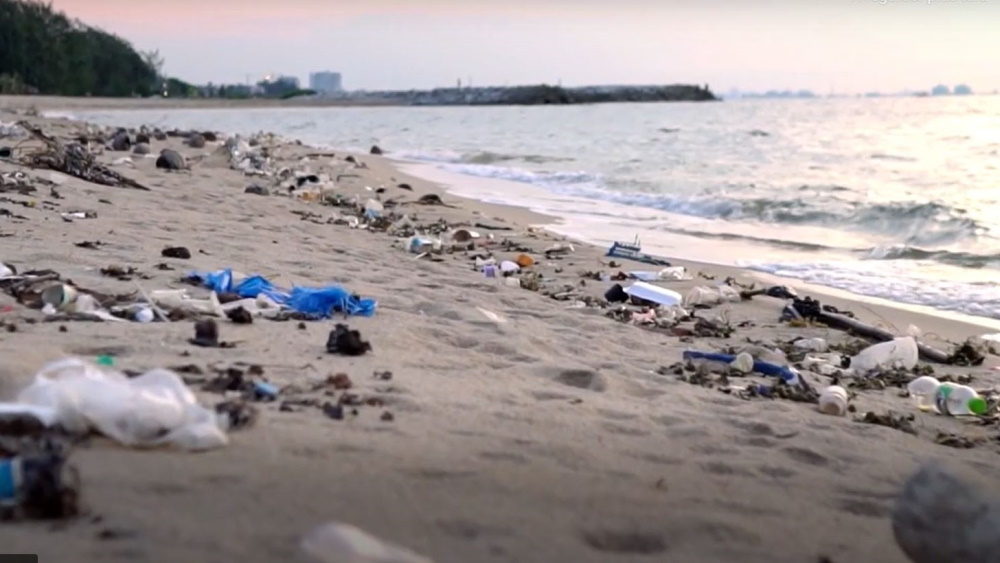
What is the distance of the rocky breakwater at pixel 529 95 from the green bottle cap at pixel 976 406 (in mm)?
84475

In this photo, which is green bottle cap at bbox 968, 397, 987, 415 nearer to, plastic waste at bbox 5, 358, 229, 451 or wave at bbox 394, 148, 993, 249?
plastic waste at bbox 5, 358, 229, 451

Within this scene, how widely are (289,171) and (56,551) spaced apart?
11.7 meters

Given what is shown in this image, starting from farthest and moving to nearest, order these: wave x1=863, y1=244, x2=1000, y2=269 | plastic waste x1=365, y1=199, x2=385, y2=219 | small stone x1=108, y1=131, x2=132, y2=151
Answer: small stone x1=108, y1=131, x2=132, y2=151, plastic waste x1=365, y1=199, x2=385, y2=219, wave x1=863, y1=244, x2=1000, y2=269

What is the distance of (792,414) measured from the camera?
3.58 meters

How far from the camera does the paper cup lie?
3869 millimetres

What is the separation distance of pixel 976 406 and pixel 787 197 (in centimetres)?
985

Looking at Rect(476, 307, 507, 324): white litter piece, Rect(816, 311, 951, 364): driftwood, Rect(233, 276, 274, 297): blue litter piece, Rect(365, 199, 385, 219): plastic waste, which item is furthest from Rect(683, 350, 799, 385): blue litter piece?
Rect(365, 199, 385, 219): plastic waste

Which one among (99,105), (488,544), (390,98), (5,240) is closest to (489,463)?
(488,544)

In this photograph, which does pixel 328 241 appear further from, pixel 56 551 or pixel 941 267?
Result: pixel 56 551

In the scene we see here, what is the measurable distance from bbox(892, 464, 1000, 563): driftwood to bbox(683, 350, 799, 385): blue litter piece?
2010 mm

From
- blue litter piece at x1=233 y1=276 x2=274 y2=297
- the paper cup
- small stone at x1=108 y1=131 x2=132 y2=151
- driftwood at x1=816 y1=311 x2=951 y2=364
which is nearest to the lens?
the paper cup

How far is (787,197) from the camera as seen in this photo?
13.5 m

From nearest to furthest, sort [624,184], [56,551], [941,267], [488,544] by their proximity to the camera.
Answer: [56,551] < [488,544] < [941,267] < [624,184]

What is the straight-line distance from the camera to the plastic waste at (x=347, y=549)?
5.82 feet
